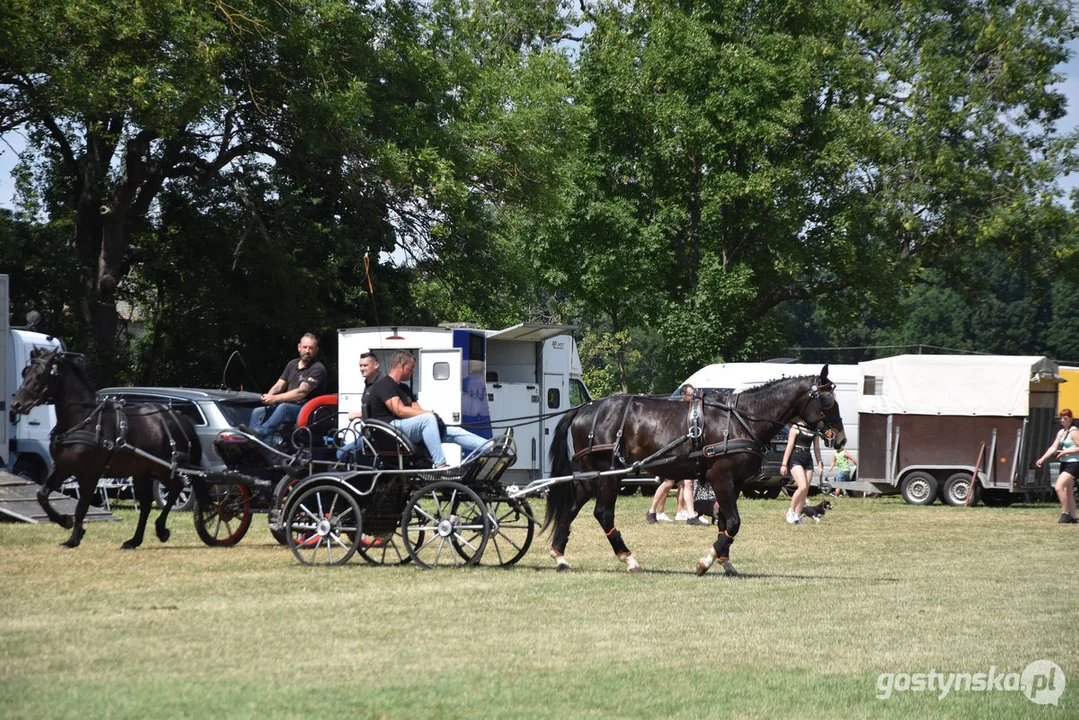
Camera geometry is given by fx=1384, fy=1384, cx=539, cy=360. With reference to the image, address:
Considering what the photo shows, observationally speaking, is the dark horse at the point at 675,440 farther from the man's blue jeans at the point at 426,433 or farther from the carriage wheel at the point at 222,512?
the carriage wheel at the point at 222,512

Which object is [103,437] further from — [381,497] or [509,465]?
[509,465]

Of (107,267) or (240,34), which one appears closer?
(240,34)

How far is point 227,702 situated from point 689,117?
1321 inches

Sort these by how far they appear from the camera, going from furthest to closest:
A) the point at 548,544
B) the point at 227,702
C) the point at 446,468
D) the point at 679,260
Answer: the point at 679,260, the point at 548,544, the point at 446,468, the point at 227,702

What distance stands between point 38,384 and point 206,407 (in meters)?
6.76

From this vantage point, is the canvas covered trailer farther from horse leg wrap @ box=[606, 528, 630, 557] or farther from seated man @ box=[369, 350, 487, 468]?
seated man @ box=[369, 350, 487, 468]

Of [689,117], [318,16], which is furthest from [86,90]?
[689,117]

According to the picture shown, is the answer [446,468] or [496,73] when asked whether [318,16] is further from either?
[446,468]

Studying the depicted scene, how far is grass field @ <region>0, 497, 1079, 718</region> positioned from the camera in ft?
21.8

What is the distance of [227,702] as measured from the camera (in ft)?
21.1

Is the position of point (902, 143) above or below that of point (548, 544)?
above

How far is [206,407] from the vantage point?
20625mm

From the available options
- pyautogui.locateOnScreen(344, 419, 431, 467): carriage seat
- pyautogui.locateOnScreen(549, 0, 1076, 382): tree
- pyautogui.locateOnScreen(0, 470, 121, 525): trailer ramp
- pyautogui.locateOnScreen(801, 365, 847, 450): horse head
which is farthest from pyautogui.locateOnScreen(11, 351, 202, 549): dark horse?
pyautogui.locateOnScreen(549, 0, 1076, 382): tree

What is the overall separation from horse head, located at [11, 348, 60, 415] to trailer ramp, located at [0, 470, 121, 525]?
2.05m
